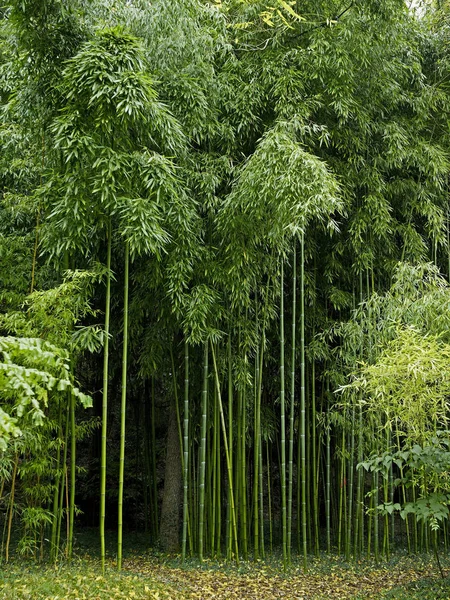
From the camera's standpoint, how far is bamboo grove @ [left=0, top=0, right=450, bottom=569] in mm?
4559

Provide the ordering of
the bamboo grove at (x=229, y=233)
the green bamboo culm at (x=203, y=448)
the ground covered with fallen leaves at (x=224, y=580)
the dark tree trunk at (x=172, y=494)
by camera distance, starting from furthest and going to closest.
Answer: the dark tree trunk at (x=172, y=494) < the green bamboo culm at (x=203, y=448) < the bamboo grove at (x=229, y=233) < the ground covered with fallen leaves at (x=224, y=580)

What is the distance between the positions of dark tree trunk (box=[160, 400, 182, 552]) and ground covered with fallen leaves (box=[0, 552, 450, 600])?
0.49 m

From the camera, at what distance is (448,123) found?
6.37m

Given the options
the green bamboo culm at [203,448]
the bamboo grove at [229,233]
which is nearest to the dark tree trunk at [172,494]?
the bamboo grove at [229,233]

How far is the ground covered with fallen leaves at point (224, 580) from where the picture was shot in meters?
4.14

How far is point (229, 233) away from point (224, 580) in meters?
2.90

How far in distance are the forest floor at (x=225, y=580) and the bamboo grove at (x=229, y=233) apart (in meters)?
0.26

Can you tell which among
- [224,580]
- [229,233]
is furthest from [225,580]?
[229,233]

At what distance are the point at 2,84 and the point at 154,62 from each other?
162cm

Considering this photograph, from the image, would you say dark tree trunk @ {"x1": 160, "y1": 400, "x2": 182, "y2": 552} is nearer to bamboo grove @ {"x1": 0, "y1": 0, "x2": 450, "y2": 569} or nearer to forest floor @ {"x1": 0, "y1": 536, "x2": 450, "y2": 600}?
bamboo grove @ {"x1": 0, "y1": 0, "x2": 450, "y2": 569}

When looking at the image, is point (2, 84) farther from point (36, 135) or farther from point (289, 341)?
point (289, 341)

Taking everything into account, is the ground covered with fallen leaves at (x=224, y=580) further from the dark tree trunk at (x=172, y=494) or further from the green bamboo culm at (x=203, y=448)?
the dark tree trunk at (x=172, y=494)

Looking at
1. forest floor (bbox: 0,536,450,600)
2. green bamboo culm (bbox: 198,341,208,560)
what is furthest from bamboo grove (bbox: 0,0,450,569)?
forest floor (bbox: 0,536,450,600)

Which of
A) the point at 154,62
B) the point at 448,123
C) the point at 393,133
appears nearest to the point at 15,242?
the point at 154,62
